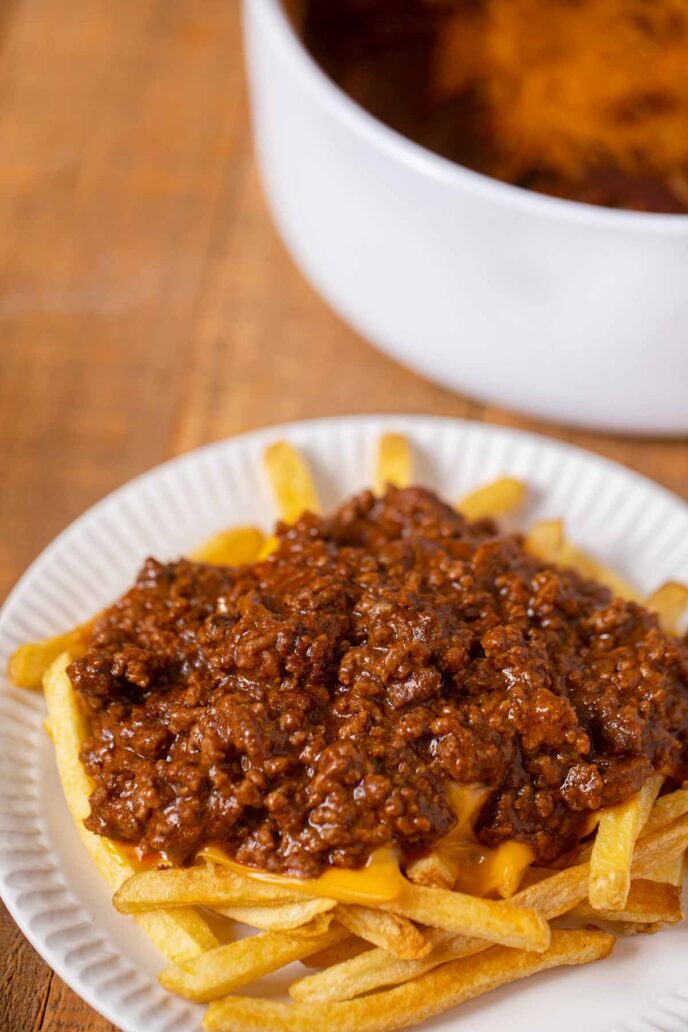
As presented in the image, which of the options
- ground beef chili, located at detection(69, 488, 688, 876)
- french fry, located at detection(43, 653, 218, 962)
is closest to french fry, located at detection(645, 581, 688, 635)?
ground beef chili, located at detection(69, 488, 688, 876)

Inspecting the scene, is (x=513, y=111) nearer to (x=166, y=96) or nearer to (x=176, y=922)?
(x=166, y=96)

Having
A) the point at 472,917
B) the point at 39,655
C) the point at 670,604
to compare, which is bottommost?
the point at 39,655

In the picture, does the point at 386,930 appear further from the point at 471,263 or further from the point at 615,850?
the point at 471,263

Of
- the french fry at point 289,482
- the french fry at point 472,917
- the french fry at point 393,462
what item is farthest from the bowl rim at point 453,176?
the french fry at point 472,917

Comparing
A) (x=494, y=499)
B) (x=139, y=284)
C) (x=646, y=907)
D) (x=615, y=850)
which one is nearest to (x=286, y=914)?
(x=615, y=850)

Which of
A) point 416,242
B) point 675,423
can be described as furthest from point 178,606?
point 675,423

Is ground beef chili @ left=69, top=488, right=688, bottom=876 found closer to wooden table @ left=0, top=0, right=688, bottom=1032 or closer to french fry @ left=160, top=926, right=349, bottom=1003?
french fry @ left=160, top=926, right=349, bottom=1003
